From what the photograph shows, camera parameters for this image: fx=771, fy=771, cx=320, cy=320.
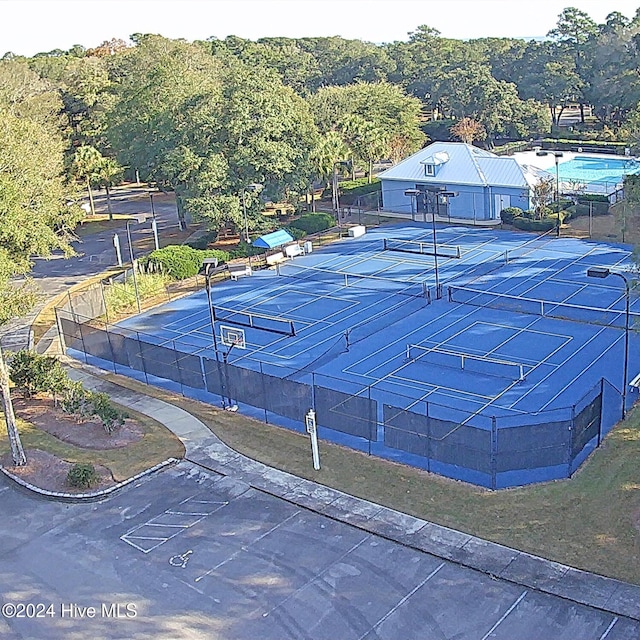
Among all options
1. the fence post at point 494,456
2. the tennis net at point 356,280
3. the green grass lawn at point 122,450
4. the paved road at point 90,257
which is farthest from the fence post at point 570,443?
the paved road at point 90,257

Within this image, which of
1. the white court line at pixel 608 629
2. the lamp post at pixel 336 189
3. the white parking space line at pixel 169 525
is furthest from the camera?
the lamp post at pixel 336 189

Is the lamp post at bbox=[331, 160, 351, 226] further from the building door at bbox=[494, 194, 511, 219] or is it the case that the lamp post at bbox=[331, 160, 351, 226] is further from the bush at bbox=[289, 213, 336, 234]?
the building door at bbox=[494, 194, 511, 219]

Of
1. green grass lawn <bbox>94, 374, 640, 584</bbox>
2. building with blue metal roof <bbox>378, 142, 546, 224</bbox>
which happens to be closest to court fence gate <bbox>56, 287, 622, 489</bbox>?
green grass lawn <bbox>94, 374, 640, 584</bbox>

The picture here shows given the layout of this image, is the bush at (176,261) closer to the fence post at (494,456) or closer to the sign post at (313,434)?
the sign post at (313,434)

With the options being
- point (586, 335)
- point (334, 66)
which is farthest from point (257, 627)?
point (334, 66)

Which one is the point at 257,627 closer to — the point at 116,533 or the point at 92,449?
the point at 116,533
